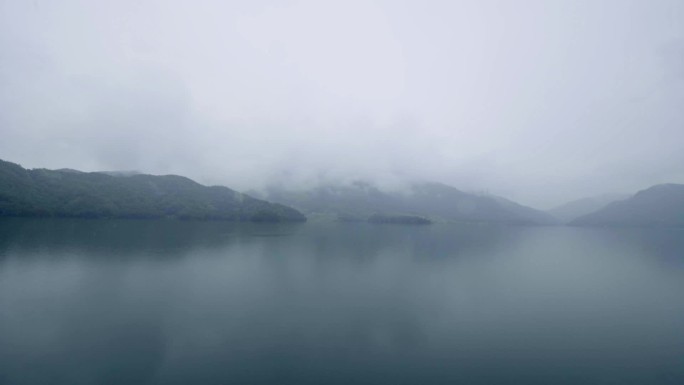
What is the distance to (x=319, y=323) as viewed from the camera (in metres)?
26.8

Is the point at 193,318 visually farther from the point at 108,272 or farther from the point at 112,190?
the point at 112,190

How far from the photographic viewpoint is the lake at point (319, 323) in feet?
63.2

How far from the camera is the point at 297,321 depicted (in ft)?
89.0

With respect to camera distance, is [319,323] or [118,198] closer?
[319,323]

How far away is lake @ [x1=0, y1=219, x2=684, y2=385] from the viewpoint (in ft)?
63.2

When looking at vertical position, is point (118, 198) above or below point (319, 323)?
above

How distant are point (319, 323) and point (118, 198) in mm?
140720

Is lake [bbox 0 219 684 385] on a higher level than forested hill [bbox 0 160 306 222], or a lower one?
lower

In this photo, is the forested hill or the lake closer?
the lake

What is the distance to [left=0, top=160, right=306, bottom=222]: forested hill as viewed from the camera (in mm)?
106375

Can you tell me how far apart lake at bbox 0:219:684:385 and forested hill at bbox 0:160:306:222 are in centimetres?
7519

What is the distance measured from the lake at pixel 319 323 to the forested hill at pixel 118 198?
2960 inches

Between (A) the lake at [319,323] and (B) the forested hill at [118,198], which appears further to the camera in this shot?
(B) the forested hill at [118,198]

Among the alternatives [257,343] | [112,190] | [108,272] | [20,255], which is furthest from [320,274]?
[112,190]
